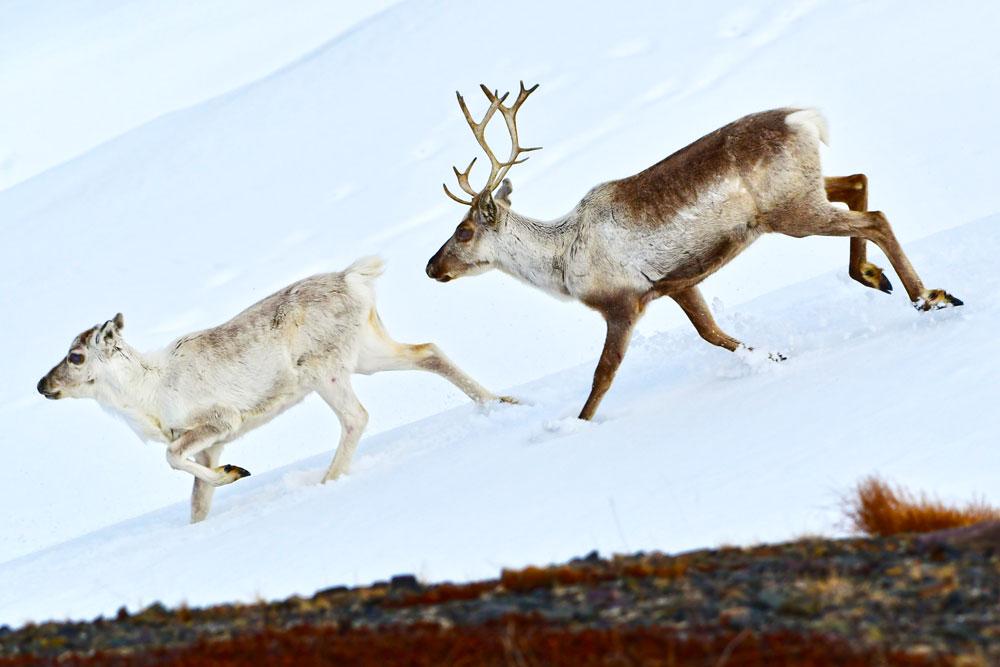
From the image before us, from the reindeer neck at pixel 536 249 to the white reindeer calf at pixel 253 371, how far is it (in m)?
1.31

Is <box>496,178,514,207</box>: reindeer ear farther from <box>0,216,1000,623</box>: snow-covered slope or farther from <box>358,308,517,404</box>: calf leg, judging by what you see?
<box>0,216,1000,623</box>: snow-covered slope

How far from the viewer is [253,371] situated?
11922 mm

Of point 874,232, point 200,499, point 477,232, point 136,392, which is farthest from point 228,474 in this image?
point 874,232

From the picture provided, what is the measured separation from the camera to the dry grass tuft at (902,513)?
20.2 ft

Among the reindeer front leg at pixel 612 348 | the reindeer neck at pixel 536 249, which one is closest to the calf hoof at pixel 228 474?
the reindeer neck at pixel 536 249

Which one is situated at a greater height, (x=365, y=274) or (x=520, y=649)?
(x=365, y=274)

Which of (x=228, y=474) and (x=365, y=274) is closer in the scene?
(x=228, y=474)

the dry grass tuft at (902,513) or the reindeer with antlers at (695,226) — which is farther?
the reindeer with antlers at (695,226)

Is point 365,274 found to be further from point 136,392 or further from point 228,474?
point 136,392

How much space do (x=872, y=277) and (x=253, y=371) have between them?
488cm

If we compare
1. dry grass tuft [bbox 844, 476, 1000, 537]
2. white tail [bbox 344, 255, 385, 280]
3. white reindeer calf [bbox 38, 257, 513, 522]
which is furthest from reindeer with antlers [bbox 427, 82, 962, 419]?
dry grass tuft [bbox 844, 476, 1000, 537]

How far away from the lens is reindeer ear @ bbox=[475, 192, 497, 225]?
1150 centimetres

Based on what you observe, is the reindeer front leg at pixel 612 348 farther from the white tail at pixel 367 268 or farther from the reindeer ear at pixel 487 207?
the white tail at pixel 367 268

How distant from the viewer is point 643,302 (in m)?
10.7
